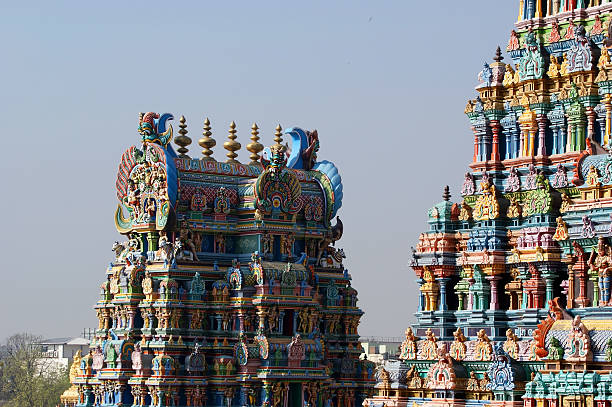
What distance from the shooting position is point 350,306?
7344 cm

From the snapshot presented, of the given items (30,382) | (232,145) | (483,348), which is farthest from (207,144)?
(30,382)

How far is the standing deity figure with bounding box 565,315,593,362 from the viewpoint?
57.3m

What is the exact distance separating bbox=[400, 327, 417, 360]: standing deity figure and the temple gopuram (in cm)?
5

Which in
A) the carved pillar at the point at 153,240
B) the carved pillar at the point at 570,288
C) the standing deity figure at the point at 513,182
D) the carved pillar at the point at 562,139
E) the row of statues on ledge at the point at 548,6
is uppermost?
the row of statues on ledge at the point at 548,6

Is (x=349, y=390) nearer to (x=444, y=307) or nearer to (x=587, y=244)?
(x=444, y=307)

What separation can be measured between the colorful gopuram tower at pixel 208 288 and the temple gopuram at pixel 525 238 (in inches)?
168

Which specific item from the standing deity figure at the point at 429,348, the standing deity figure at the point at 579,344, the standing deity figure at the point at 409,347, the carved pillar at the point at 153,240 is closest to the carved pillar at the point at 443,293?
the standing deity figure at the point at 409,347

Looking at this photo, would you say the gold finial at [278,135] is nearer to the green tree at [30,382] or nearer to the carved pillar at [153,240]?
the carved pillar at [153,240]

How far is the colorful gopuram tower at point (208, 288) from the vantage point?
67.6 meters

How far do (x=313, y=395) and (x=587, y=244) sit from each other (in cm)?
1274

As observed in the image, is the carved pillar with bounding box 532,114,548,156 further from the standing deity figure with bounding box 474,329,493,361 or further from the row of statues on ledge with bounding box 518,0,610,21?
the standing deity figure with bounding box 474,329,493,361

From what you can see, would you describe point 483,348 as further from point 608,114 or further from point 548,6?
point 548,6

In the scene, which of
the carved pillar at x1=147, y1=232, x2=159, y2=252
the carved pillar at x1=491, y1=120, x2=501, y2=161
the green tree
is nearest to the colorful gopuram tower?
the carved pillar at x1=147, y1=232, x2=159, y2=252

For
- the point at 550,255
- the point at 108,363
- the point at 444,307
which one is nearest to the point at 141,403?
the point at 108,363
